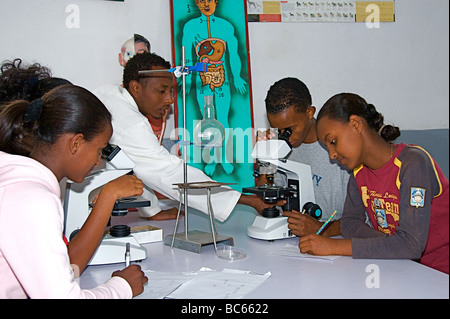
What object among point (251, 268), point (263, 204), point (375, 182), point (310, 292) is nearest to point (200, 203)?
point (263, 204)

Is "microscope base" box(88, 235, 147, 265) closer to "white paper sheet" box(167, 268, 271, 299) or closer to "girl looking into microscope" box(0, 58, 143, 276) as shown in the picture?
"girl looking into microscope" box(0, 58, 143, 276)

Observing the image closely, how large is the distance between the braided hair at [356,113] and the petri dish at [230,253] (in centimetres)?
56

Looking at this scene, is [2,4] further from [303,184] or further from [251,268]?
[251,268]

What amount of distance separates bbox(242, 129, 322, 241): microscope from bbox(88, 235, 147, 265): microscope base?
463 millimetres

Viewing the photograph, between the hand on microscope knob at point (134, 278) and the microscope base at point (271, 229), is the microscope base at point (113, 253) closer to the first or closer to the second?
the hand on microscope knob at point (134, 278)

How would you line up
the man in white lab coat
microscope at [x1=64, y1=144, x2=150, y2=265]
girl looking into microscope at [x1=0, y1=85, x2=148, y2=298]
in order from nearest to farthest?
girl looking into microscope at [x1=0, y1=85, x2=148, y2=298], microscope at [x1=64, y1=144, x2=150, y2=265], the man in white lab coat

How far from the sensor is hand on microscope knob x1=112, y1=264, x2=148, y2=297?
113cm

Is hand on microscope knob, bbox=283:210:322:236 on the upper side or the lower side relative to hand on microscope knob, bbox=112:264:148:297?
lower

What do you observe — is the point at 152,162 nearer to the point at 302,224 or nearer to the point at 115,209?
the point at 115,209

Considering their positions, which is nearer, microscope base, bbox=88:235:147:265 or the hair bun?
the hair bun

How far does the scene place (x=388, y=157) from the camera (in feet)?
4.96

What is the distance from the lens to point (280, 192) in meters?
1.71

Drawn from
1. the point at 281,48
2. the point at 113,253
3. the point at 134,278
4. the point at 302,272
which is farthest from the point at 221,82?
the point at 134,278

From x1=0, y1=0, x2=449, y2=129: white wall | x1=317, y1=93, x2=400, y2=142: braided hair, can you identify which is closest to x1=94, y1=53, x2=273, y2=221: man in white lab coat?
x1=317, y1=93, x2=400, y2=142: braided hair
